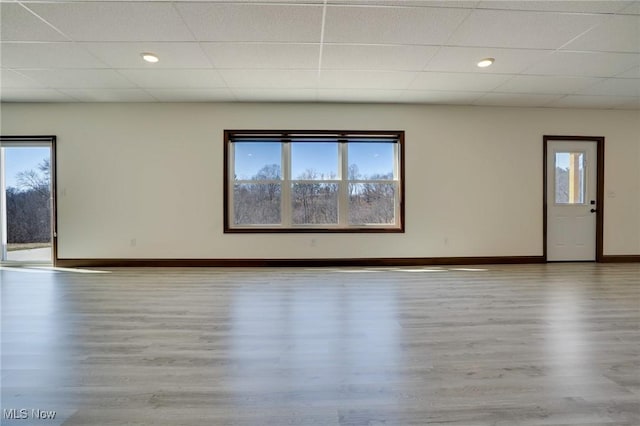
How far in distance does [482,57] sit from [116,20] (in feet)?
11.4

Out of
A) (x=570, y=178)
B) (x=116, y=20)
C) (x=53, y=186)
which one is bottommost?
(x=53, y=186)

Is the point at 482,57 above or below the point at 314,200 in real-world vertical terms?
above

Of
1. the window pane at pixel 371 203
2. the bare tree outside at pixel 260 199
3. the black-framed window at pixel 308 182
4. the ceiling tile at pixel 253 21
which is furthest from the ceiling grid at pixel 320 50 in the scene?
the window pane at pixel 371 203

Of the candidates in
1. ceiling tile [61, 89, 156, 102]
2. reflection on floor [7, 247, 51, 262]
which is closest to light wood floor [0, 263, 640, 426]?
reflection on floor [7, 247, 51, 262]

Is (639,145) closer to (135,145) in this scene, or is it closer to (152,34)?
(152,34)

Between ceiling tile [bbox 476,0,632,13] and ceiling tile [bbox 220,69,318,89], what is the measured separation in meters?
1.89

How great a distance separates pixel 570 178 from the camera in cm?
500

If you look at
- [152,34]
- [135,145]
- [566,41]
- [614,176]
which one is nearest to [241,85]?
[152,34]

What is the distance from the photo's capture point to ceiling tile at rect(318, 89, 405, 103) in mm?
4234

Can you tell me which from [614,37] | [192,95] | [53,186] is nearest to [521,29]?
[614,37]

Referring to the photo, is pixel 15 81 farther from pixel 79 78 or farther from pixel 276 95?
pixel 276 95

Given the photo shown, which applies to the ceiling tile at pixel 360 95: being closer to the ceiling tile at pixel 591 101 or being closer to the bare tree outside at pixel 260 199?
the bare tree outside at pixel 260 199

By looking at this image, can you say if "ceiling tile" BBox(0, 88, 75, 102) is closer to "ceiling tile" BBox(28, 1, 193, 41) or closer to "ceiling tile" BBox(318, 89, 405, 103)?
"ceiling tile" BBox(28, 1, 193, 41)

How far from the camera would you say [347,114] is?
4773 mm
